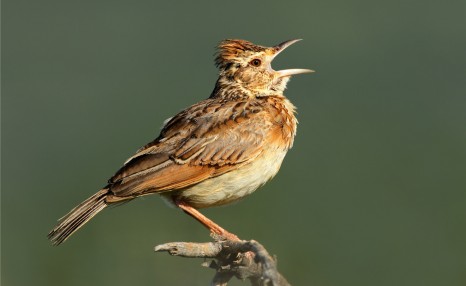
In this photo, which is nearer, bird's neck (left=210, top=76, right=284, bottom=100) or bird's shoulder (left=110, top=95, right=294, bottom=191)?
bird's shoulder (left=110, top=95, right=294, bottom=191)

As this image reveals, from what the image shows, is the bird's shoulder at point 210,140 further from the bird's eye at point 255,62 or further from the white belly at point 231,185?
the bird's eye at point 255,62

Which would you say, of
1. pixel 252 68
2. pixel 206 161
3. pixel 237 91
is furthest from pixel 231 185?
pixel 252 68

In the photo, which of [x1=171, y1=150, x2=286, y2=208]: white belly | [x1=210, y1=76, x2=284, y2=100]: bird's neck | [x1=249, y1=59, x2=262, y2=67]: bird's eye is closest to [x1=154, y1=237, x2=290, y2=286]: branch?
[x1=171, y1=150, x2=286, y2=208]: white belly

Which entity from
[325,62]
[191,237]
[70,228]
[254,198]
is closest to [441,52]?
[325,62]

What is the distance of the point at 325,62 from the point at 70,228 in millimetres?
17969

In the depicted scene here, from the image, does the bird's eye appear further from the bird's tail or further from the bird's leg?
the bird's tail

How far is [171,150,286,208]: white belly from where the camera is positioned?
389 inches

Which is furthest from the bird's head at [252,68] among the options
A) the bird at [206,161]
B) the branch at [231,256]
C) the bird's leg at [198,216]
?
the branch at [231,256]

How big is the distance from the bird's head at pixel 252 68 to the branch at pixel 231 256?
231 centimetres

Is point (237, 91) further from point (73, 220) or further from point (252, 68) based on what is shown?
point (73, 220)

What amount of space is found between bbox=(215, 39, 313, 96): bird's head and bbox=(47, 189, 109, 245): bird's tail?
1.94m

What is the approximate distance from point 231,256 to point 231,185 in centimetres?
138

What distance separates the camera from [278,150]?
1013 centimetres

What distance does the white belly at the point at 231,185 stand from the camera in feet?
32.4
